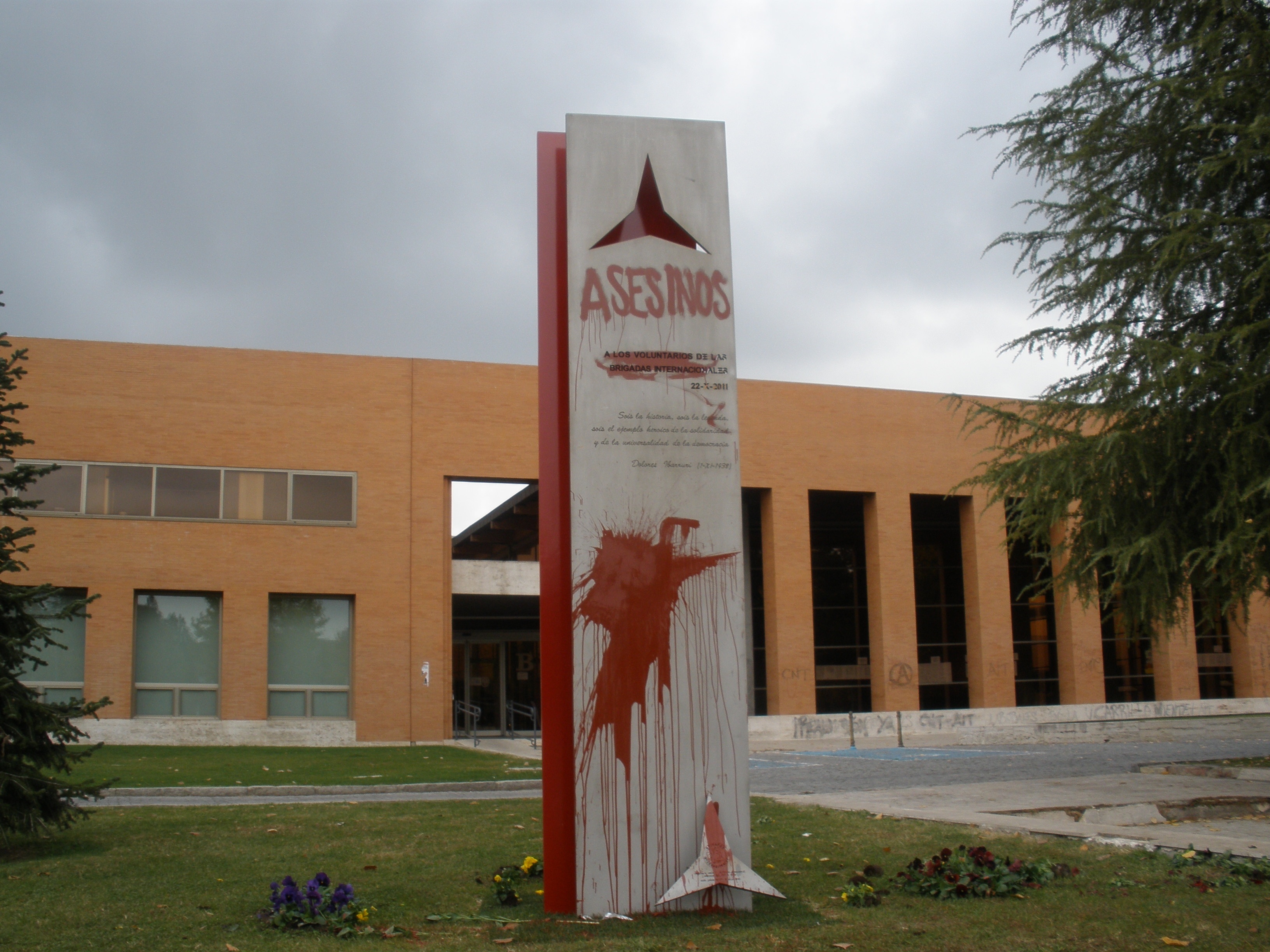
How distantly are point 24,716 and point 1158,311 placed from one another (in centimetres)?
1346

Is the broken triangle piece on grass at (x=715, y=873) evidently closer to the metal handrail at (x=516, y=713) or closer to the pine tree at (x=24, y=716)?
the pine tree at (x=24, y=716)

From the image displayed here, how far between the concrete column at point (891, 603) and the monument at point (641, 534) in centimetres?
2725

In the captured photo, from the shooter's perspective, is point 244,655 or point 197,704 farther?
point 244,655

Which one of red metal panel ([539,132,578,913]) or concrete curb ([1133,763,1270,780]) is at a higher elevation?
red metal panel ([539,132,578,913])

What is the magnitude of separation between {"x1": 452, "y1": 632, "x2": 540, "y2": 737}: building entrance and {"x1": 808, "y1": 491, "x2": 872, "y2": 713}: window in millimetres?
10114

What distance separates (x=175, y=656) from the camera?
27.1 meters

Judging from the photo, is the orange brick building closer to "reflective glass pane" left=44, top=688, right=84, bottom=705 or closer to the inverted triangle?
"reflective glass pane" left=44, top=688, right=84, bottom=705

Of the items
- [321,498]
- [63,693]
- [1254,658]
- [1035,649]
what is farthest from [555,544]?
[1254,658]

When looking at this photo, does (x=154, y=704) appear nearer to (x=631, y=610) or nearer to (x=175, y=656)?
(x=175, y=656)

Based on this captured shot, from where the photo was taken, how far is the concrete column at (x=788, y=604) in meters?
31.6

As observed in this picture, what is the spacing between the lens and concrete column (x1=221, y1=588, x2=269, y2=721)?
26906 mm

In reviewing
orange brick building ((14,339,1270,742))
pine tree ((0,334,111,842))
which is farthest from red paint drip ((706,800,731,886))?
orange brick building ((14,339,1270,742))

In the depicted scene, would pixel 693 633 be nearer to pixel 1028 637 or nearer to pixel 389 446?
pixel 389 446

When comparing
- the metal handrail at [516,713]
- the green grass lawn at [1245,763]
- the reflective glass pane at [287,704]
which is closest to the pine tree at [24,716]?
the green grass lawn at [1245,763]
